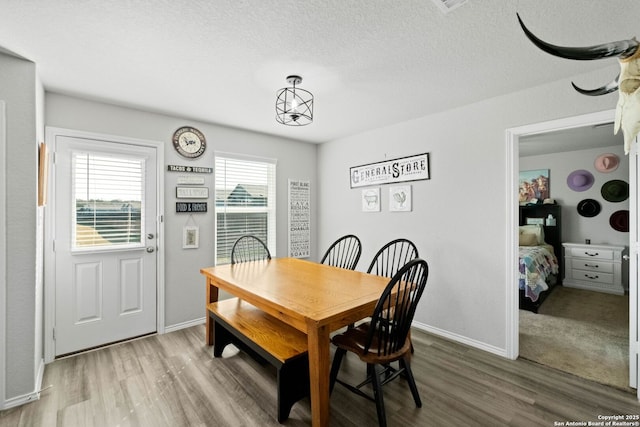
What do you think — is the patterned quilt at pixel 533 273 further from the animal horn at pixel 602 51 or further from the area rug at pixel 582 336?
the animal horn at pixel 602 51

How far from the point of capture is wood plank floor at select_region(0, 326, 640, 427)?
1.85 metres

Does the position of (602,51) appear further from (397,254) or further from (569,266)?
(569,266)

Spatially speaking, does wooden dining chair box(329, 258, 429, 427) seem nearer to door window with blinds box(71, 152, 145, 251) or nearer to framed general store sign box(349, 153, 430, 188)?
framed general store sign box(349, 153, 430, 188)

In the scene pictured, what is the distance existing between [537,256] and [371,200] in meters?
2.45

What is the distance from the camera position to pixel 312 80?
2342 millimetres

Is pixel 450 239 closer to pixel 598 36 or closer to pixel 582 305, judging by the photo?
pixel 598 36

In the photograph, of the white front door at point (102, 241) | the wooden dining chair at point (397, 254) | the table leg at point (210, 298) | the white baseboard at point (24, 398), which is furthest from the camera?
the wooden dining chair at point (397, 254)

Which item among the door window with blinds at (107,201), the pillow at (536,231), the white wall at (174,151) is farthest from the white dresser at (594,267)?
the door window with blinds at (107,201)

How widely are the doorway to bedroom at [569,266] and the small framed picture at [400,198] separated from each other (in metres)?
1.06

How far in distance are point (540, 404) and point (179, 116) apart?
13.3 ft

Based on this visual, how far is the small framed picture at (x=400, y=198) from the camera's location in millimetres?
3361

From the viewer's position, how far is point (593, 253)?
4555 mm

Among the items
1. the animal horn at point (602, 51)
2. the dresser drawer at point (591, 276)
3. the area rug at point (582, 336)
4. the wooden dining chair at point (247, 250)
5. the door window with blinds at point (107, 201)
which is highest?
the animal horn at point (602, 51)

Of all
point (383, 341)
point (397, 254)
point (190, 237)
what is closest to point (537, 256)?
point (397, 254)
